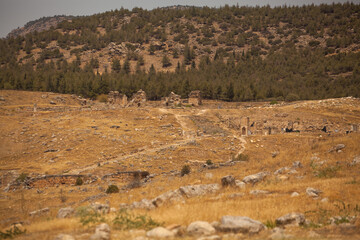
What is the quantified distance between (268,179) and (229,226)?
6.28 meters

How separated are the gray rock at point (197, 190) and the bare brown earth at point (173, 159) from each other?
1.38 feet

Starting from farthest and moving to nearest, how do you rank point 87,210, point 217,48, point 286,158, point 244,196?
point 217,48 → point 286,158 → point 244,196 → point 87,210

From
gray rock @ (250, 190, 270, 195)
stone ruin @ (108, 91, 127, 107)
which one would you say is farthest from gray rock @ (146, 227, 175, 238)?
stone ruin @ (108, 91, 127, 107)

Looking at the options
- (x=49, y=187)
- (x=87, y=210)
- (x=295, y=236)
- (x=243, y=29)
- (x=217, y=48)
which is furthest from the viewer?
(x=243, y=29)

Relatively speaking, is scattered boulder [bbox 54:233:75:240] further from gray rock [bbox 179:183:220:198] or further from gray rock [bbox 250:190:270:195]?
gray rock [bbox 250:190:270:195]

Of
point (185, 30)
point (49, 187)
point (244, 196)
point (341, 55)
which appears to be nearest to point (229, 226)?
point (244, 196)

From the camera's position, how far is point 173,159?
2750 cm

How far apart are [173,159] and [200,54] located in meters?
120

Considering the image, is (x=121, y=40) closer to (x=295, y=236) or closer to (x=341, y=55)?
(x=341, y=55)

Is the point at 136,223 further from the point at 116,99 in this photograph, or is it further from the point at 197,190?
the point at 116,99

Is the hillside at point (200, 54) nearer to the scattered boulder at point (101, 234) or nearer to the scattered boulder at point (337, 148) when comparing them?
the scattered boulder at point (337, 148)

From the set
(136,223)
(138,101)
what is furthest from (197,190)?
(138,101)

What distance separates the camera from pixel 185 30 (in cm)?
16162

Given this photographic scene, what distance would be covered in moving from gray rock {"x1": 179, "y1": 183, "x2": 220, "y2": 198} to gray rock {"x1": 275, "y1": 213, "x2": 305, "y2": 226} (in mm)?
4362
